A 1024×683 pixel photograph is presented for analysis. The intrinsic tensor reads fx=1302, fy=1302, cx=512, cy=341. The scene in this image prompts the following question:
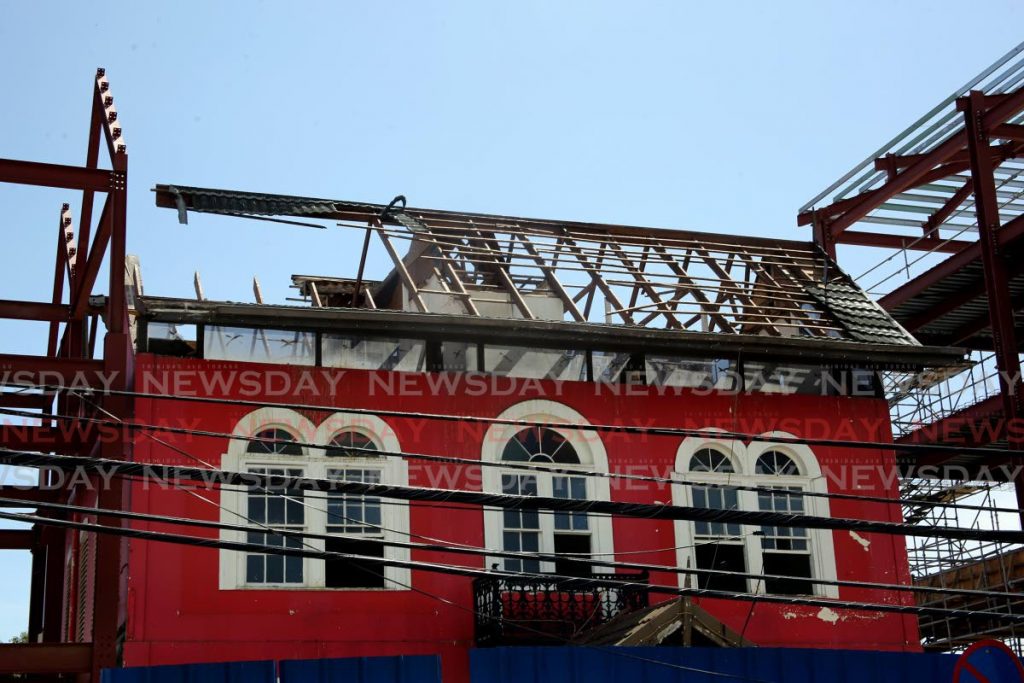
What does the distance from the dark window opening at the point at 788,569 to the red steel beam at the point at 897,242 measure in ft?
39.2

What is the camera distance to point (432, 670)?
48.4ft

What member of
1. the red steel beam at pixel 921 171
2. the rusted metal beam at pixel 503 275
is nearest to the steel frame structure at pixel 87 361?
the rusted metal beam at pixel 503 275

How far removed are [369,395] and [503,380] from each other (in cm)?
224

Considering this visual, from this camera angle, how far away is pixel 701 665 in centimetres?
1597

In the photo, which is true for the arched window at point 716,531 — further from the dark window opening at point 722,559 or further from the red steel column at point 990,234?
the red steel column at point 990,234

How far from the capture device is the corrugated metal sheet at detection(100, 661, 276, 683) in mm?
14391

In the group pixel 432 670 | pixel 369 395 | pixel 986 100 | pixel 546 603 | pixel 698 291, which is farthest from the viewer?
pixel 986 100

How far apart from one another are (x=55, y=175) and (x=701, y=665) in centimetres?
1093

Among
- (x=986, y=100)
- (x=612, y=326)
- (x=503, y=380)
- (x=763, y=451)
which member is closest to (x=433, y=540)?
(x=503, y=380)

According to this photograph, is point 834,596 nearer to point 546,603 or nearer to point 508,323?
point 546,603

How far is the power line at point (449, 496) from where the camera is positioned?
1001 cm

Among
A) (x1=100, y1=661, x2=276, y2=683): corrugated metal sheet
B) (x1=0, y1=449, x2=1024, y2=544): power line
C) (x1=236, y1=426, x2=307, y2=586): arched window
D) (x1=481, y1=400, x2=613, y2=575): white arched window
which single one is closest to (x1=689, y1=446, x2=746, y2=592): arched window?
(x1=481, y1=400, x2=613, y2=575): white arched window

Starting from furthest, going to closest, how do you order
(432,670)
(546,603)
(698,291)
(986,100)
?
Answer: (986,100) → (698,291) → (546,603) → (432,670)

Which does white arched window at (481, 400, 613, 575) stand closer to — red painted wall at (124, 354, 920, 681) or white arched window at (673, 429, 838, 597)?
red painted wall at (124, 354, 920, 681)
